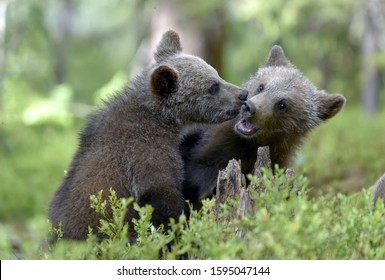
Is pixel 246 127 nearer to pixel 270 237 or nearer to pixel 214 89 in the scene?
pixel 214 89

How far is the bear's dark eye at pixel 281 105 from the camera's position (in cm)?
635

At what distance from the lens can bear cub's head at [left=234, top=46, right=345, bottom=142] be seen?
609 cm

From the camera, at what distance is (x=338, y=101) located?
21.9 feet

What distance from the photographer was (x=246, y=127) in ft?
19.9

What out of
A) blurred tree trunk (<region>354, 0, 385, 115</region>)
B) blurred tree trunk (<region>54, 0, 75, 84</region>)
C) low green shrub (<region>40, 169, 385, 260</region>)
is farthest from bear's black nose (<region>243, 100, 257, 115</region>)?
blurred tree trunk (<region>54, 0, 75, 84</region>)

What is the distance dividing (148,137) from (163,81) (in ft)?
1.87

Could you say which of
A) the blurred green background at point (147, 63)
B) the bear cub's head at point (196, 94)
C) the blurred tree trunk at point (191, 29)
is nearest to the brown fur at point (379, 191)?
the blurred green background at point (147, 63)

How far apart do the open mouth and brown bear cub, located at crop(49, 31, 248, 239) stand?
0.09m

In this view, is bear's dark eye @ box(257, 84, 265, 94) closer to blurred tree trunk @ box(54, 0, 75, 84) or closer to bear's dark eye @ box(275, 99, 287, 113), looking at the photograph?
bear's dark eye @ box(275, 99, 287, 113)

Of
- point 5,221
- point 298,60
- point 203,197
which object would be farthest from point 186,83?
point 298,60

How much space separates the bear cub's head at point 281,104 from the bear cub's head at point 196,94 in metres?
0.15

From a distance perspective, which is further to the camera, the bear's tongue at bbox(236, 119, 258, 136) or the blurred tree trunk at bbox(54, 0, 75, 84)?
the blurred tree trunk at bbox(54, 0, 75, 84)

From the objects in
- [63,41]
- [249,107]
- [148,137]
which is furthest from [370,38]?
[148,137]

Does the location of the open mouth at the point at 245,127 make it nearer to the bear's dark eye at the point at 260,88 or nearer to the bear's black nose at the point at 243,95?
the bear's black nose at the point at 243,95
